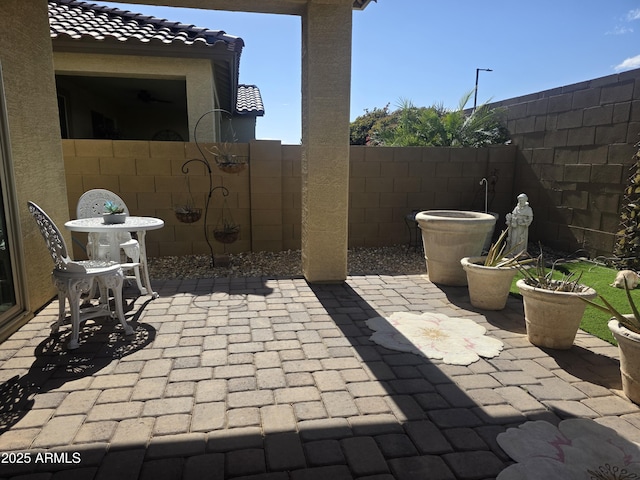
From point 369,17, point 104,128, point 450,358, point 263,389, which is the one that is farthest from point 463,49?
point 263,389

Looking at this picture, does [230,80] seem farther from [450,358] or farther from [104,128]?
[450,358]

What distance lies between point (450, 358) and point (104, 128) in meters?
10.8

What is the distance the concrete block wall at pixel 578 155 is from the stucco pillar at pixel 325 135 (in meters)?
3.81

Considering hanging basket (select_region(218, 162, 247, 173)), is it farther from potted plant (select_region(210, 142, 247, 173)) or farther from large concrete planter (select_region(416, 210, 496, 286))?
large concrete planter (select_region(416, 210, 496, 286))

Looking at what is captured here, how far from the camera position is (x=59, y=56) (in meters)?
7.00

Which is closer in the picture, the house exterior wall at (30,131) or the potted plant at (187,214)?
the house exterior wall at (30,131)

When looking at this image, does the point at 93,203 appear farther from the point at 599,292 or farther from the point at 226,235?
the point at 599,292

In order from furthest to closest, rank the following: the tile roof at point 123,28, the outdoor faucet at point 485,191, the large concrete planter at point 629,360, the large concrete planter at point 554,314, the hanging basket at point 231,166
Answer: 1. the outdoor faucet at point 485,191
2. the tile roof at point 123,28
3. the hanging basket at point 231,166
4. the large concrete planter at point 554,314
5. the large concrete planter at point 629,360

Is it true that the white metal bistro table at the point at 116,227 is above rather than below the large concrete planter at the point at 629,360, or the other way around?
above

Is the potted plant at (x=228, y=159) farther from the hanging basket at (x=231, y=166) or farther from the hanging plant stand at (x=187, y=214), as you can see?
the hanging plant stand at (x=187, y=214)

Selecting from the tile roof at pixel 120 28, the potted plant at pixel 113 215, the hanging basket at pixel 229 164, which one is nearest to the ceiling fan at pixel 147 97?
the tile roof at pixel 120 28

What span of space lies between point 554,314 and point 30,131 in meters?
4.93

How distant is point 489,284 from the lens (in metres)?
4.02

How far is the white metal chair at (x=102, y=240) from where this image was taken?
4250mm
